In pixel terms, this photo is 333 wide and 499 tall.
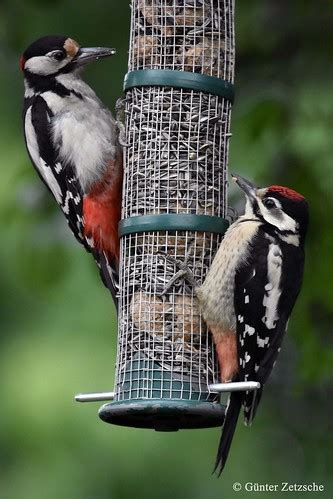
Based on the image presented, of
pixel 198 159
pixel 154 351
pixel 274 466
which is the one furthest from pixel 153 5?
pixel 274 466

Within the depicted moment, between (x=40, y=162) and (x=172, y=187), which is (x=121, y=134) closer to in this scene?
(x=172, y=187)

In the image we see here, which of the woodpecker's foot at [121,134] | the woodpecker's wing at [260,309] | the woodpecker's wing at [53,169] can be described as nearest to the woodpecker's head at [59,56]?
the woodpecker's wing at [53,169]

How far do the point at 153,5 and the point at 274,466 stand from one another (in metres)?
3.72

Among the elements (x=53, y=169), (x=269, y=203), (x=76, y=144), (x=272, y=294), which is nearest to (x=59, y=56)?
(x=76, y=144)

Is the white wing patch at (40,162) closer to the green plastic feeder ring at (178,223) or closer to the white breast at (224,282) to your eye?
the green plastic feeder ring at (178,223)

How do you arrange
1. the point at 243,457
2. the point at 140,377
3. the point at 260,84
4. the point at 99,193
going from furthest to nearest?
the point at 243,457, the point at 260,84, the point at 99,193, the point at 140,377

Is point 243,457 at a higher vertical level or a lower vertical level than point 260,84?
lower

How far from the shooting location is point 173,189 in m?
7.82

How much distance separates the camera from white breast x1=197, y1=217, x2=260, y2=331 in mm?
7703

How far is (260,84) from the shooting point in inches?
390

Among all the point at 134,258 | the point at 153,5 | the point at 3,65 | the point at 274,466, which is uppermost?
the point at 3,65

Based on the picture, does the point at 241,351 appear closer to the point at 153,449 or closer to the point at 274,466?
the point at 274,466

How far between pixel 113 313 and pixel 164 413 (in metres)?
4.28

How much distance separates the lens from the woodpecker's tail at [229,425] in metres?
7.61
